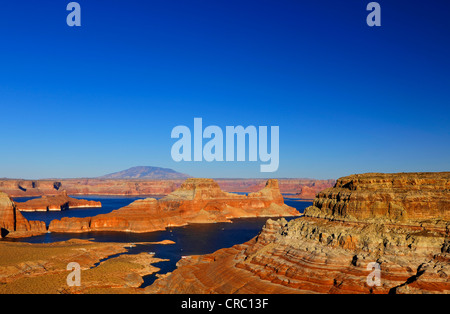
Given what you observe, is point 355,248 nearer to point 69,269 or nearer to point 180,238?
point 69,269

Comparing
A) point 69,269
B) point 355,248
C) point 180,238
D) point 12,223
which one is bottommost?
point 180,238

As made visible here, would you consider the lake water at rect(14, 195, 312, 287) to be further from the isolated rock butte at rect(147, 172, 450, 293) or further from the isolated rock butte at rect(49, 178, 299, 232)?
the isolated rock butte at rect(147, 172, 450, 293)

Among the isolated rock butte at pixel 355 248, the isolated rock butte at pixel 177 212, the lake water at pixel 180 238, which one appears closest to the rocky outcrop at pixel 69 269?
the lake water at pixel 180 238

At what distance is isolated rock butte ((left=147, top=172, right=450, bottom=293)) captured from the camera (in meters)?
40.2

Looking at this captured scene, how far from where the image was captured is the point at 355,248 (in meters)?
45.6

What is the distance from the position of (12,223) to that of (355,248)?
4537 inches

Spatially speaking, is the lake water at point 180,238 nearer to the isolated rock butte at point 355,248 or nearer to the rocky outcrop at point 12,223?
the rocky outcrop at point 12,223

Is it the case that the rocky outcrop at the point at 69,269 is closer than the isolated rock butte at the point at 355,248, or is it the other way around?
the isolated rock butte at the point at 355,248

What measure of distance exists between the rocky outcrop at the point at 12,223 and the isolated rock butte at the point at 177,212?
25.7 ft

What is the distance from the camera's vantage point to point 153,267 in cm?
7350

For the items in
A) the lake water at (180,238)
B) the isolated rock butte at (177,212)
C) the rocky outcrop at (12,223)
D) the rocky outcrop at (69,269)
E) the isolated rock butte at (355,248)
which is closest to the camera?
the isolated rock butte at (355,248)

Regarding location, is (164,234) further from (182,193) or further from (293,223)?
(293,223)

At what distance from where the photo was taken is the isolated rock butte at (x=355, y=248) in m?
40.2

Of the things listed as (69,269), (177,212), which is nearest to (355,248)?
(69,269)
